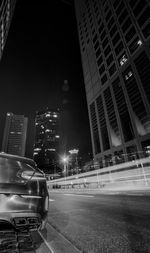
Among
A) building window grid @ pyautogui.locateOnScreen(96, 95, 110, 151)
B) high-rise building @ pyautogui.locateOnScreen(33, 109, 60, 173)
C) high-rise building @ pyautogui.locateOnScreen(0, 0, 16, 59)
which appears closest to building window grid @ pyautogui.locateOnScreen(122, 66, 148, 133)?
building window grid @ pyautogui.locateOnScreen(96, 95, 110, 151)

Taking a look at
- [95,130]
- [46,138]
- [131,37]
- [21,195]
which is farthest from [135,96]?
[46,138]

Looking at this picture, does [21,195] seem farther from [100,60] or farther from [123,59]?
[100,60]

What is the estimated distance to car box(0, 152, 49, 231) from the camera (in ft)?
6.86

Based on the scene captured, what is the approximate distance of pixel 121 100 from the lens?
42.9 m

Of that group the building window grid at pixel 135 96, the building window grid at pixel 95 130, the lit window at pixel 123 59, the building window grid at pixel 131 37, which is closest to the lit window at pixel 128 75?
the building window grid at pixel 135 96

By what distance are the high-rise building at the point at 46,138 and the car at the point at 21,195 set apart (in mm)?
162258

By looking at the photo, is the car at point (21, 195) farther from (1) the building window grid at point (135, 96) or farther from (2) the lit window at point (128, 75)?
(2) the lit window at point (128, 75)

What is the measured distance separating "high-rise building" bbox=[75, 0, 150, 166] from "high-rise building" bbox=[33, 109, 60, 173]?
387 ft

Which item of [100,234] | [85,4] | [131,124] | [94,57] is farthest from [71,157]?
[100,234]

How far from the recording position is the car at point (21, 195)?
2092 millimetres

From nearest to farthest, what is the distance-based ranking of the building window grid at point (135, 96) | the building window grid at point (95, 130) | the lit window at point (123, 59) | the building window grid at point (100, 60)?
the building window grid at point (135, 96), the lit window at point (123, 59), the building window grid at point (100, 60), the building window grid at point (95, 130)

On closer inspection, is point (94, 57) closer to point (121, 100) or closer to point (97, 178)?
point (121, 100)

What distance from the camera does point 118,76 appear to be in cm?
4512

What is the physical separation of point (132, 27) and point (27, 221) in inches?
2061
